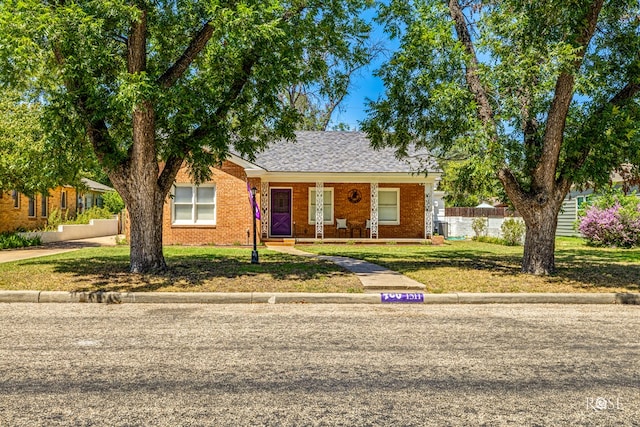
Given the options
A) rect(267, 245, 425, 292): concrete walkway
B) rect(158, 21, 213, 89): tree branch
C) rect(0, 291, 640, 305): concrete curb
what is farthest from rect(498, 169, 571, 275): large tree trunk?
rect(158, 21, 213, 89): tree branch

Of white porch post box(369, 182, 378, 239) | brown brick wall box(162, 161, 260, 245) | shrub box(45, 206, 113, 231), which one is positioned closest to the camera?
brown brick wall box(162, 161, 260, 245)

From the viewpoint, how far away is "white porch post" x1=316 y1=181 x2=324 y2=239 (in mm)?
22359

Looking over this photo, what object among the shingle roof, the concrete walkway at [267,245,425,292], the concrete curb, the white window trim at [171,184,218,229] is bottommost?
the concrete curb

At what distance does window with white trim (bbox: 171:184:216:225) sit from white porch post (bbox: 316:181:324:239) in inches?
183

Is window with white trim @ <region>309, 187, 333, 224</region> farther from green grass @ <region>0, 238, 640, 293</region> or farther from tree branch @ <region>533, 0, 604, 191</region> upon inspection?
tree branch @ <region>533, 0, 604, 191</region>

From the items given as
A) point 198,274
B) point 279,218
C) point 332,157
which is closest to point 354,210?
point 332,157

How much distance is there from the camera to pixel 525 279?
1052 cm

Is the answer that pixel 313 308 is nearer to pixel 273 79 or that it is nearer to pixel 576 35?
pixel 273 79

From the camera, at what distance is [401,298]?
924cm

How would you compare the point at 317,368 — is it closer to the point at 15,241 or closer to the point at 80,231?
the point at 15,241

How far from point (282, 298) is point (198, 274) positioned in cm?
282

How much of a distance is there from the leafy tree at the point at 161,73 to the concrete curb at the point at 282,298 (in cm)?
197

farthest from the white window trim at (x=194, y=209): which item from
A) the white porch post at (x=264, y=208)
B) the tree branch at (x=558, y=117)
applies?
the tree branch at (x=558, y=117)

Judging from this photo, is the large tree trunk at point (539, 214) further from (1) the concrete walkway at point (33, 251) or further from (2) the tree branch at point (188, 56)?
(1) the concrete walkway at point (33, 251)
